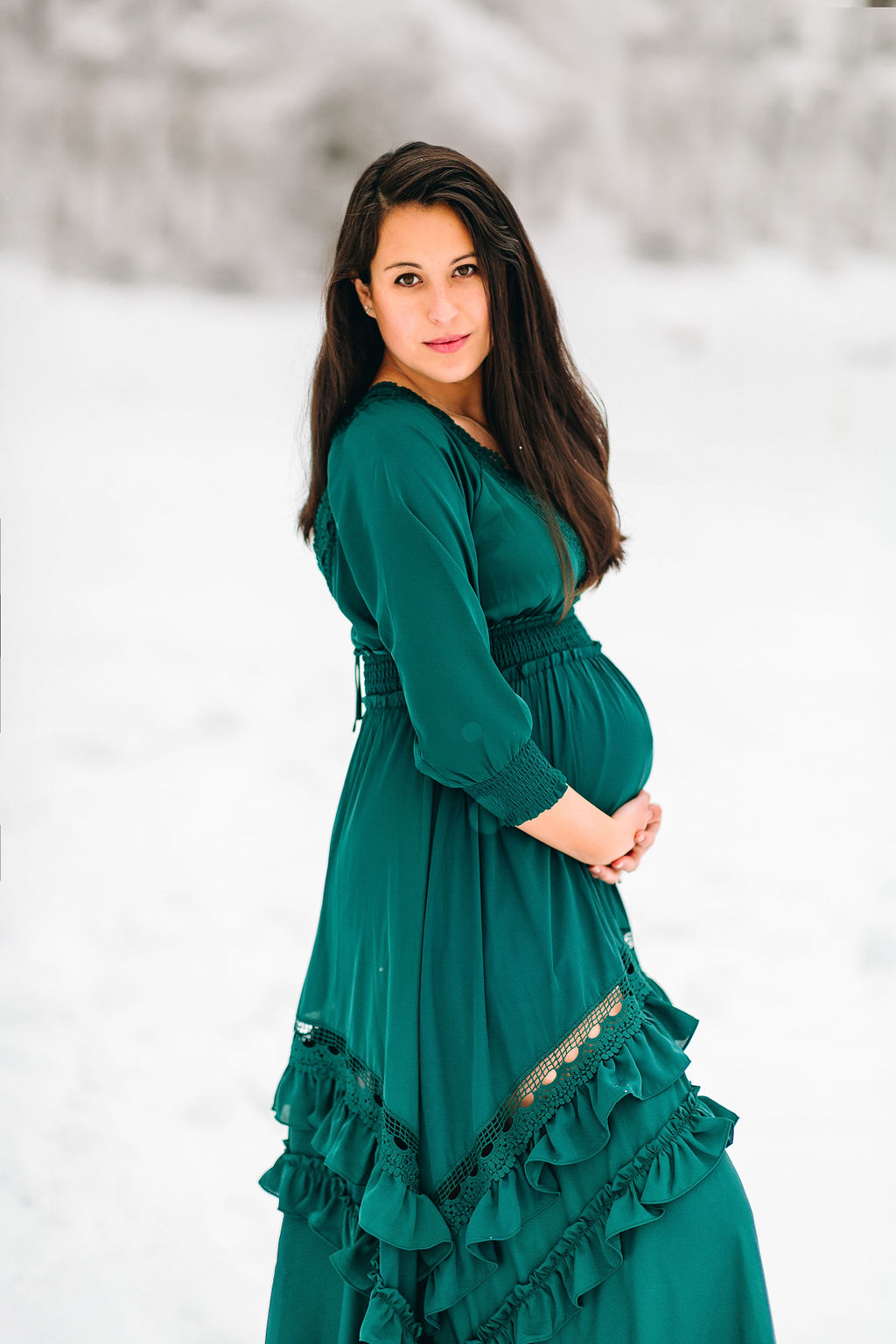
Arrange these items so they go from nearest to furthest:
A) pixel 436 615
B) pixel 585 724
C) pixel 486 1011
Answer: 1. pixel 436 615
2. pixel 486 1011
3. pixel 585 724

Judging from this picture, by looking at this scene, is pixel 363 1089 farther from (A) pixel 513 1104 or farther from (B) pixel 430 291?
(B) pixel 430 291

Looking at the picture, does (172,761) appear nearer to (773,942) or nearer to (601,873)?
(773,942)

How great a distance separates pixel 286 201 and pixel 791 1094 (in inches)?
113

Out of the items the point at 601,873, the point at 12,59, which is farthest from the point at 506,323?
the point at 12,59

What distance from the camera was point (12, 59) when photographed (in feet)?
11.5

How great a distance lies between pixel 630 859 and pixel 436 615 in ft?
1.44

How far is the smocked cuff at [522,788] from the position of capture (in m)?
1.37

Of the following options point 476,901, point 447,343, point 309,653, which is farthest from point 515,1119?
point 309,653

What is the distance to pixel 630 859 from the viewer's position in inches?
61.3

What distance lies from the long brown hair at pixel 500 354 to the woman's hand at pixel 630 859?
30 centimetres

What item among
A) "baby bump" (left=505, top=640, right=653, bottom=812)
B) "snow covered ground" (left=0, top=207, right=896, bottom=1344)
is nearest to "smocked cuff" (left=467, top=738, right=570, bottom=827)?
"baby bump" (left=505, top=640, right=653, bottom=812)

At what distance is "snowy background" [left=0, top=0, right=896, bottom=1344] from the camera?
11.2 ft

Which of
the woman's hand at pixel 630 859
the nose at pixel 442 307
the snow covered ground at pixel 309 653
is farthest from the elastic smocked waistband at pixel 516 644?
the snow covered ground at pixel 309 653

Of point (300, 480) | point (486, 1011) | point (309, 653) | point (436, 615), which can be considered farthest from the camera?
point (309, 653)
